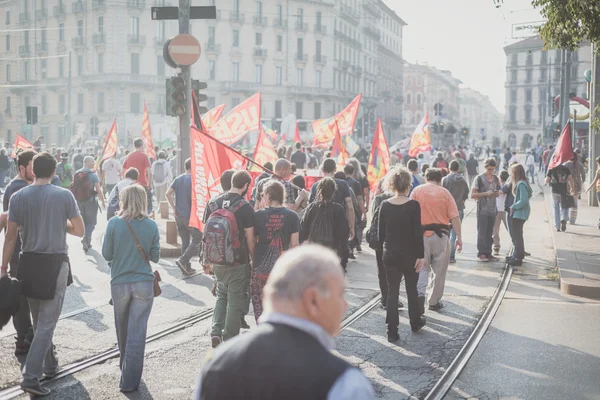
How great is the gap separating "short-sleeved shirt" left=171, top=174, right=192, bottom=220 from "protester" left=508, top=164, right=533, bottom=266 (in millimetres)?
4936

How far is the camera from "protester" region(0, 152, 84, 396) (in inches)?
230

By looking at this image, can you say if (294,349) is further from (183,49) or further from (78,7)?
(78,7)

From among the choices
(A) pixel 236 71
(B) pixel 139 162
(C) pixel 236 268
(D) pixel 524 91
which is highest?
(D) pixel 524 91

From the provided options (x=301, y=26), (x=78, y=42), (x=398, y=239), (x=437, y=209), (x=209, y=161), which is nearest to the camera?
(x=398, y=239)

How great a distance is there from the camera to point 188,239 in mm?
11969

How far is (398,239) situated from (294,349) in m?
5.41

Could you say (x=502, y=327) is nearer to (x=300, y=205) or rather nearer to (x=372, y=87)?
(x=300, y=205)

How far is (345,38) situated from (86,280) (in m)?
77.9

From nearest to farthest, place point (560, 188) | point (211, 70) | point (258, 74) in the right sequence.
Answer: point (560, 188) → point (211, 70) → point (258, 74)

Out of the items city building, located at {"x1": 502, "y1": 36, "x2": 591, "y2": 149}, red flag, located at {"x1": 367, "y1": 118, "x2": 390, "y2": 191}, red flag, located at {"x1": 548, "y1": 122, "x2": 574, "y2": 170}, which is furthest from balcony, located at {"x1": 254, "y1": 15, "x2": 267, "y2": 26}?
red flag, located at {"x1": 548, "y1": 122, "x2": 574, "y2": 170}

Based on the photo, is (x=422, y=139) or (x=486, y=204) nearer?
(x=486, y=204)

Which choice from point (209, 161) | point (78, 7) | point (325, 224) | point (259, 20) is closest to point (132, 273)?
point (325, 224)

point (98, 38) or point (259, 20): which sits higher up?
point (259, 20)

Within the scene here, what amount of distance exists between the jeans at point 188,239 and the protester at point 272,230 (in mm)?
4308
